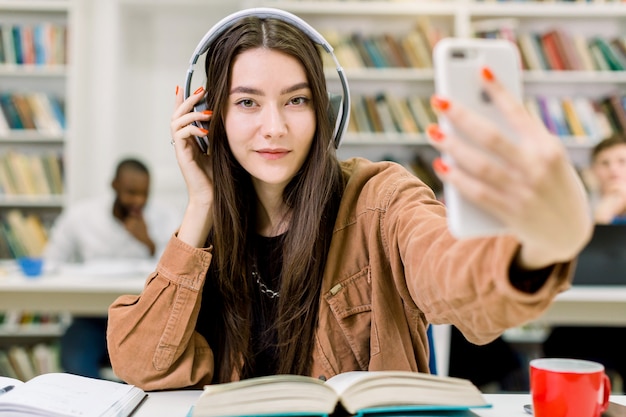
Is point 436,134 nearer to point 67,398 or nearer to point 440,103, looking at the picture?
point 440,103

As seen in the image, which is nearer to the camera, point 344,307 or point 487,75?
point 487,75

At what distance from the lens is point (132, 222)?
9.89ft

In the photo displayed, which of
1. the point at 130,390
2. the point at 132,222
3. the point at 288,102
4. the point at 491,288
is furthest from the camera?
the point at 132,222

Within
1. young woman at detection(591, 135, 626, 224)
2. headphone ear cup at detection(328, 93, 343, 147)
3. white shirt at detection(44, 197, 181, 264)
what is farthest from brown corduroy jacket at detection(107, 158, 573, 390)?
white shirt at detection(44, 197, 181, 264)

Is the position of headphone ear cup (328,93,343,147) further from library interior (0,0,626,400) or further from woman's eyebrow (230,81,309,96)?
library interior (0,0,626,400)

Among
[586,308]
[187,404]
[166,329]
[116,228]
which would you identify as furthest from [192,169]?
[116,228]

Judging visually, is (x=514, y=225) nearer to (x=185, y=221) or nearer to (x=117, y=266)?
(x=185, y=221)

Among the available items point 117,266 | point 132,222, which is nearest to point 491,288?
point 117,266

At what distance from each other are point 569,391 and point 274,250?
0.62 metres

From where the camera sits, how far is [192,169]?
1.11 m

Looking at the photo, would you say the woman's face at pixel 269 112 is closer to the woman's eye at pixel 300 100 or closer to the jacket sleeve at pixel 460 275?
the woman's eye at pixel 300 100

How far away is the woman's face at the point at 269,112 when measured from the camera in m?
1.02

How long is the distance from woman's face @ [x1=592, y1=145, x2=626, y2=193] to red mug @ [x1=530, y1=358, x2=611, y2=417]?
2.07 metres

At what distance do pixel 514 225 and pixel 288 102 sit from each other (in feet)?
2.01
